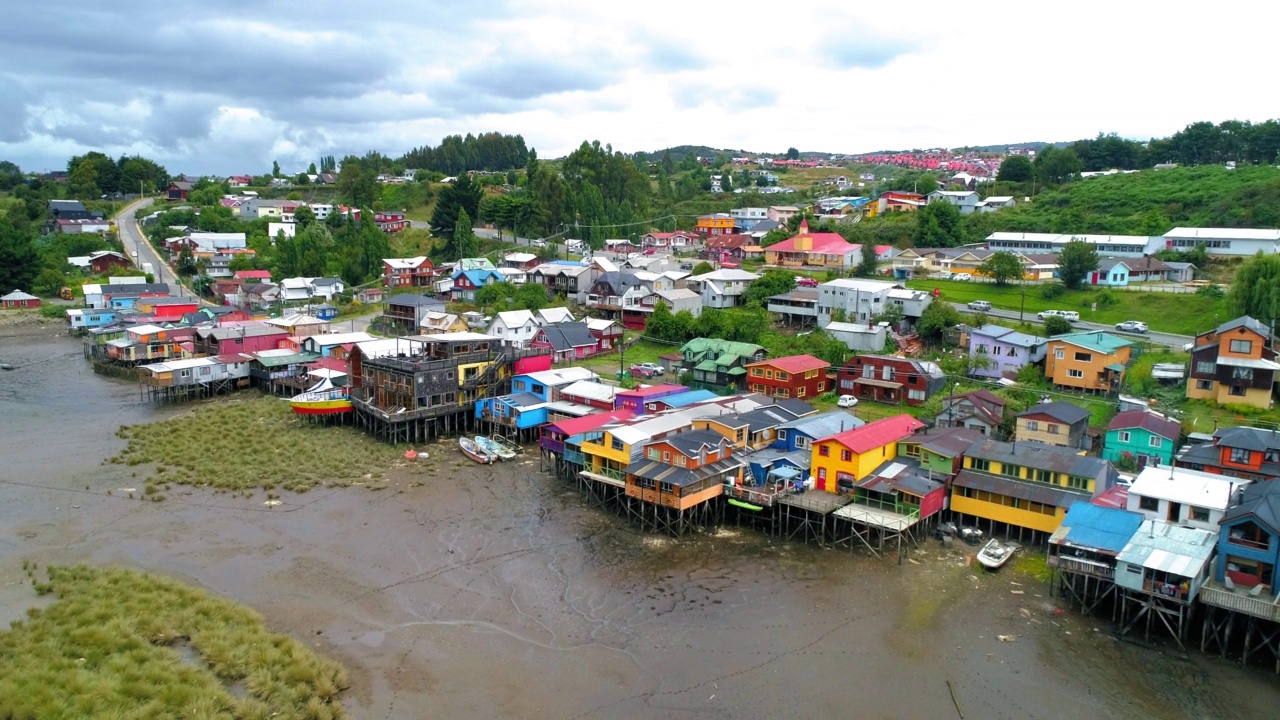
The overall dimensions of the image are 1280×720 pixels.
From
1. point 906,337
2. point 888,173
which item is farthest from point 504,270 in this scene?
point 888,173

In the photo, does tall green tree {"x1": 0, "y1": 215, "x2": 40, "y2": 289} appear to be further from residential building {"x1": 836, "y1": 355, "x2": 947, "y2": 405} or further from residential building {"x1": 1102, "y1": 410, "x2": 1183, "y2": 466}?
residential building {"x1": 1102, "y1": 410, "x2": 1183, "y2": 466}

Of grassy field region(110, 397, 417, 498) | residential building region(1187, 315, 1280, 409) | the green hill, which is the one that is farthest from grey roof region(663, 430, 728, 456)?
the green hill

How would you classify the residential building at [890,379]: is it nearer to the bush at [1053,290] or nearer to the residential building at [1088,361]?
the residential building at [1088,361]

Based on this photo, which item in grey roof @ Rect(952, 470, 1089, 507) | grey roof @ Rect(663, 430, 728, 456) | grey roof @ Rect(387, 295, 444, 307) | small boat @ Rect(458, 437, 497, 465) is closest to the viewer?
grey roof @ Rect(952, 470, 1089, 507)

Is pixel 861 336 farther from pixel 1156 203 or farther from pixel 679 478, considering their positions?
pixel 1156 203

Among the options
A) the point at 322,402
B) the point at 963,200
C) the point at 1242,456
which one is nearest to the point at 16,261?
the point at 322,402

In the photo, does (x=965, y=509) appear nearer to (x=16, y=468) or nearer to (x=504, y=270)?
(x=16, y=468)
